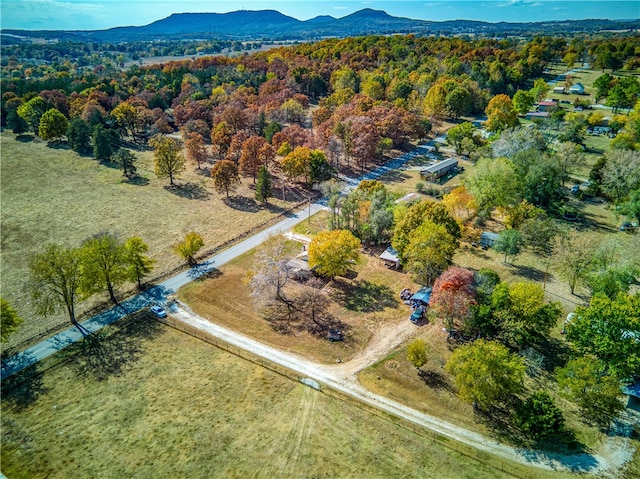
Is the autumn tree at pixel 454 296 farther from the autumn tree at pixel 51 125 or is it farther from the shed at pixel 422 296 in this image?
the autumn tree at pixel 51 125

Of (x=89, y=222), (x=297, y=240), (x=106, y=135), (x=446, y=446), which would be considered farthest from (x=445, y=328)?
(x=106, y=135)

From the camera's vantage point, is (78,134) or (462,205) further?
(78,134)

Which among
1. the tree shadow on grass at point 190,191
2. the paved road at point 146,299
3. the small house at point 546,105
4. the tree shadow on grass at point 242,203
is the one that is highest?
the small house at point 546,105

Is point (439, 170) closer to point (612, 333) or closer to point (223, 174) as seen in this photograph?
point (223, 174)

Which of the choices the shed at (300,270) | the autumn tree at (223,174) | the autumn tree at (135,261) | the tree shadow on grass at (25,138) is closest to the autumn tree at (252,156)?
the autumn tree at (223,174)

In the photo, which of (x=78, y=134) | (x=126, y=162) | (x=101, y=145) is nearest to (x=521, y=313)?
(x=126, y=162)

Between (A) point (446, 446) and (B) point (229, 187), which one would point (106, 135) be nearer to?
(B) point (229, 187)

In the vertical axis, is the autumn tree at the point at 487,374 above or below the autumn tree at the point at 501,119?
below
